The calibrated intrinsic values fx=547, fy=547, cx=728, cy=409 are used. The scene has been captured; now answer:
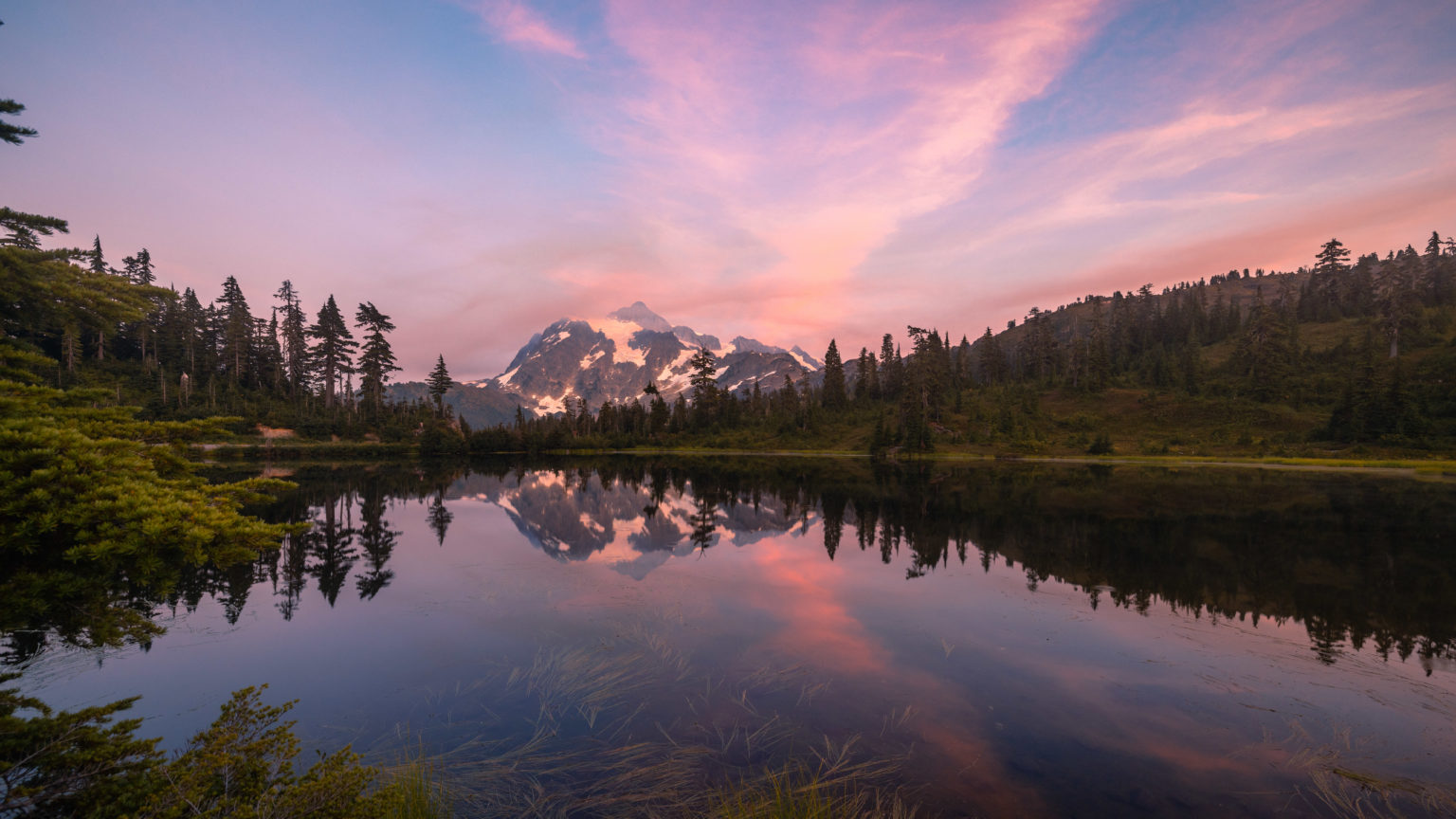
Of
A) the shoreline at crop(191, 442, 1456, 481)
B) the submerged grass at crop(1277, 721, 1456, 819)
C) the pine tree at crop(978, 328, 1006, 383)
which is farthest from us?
the pine tree at crop(978, 328, 1006, 383)

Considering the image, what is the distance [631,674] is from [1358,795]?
1283cm

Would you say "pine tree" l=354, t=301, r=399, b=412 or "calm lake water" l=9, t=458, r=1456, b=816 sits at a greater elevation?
"pine tree" l=354, t=301, r=399, b=412

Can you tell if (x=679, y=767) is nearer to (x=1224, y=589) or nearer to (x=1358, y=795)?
(x=1358, y=795)

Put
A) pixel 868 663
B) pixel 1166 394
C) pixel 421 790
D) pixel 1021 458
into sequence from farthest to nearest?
pixel 1166 394, pixel 1021 458, pixel 868 663, pixel 421 790

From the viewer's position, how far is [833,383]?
15000 cm

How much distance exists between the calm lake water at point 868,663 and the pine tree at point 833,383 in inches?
4579

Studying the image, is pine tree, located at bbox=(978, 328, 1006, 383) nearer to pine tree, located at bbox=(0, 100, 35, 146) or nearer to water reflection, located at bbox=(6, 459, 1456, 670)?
water reflection, located at bbox=(6, 459, 1456, 670)

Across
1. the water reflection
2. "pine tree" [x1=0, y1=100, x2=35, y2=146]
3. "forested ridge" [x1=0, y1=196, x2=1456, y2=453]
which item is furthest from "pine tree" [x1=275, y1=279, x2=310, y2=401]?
"pine tree" [x1=0, y1=100, x2=35, y2=146]

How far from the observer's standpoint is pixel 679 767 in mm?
9188

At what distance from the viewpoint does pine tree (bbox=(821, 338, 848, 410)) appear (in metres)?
147

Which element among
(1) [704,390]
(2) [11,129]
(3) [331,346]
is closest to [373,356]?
(3) [331,346]

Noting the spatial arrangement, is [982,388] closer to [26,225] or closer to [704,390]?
[704,390]

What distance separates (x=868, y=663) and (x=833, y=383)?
13932 centimetres

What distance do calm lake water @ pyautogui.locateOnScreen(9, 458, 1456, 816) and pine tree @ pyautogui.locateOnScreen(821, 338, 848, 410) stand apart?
382ft
